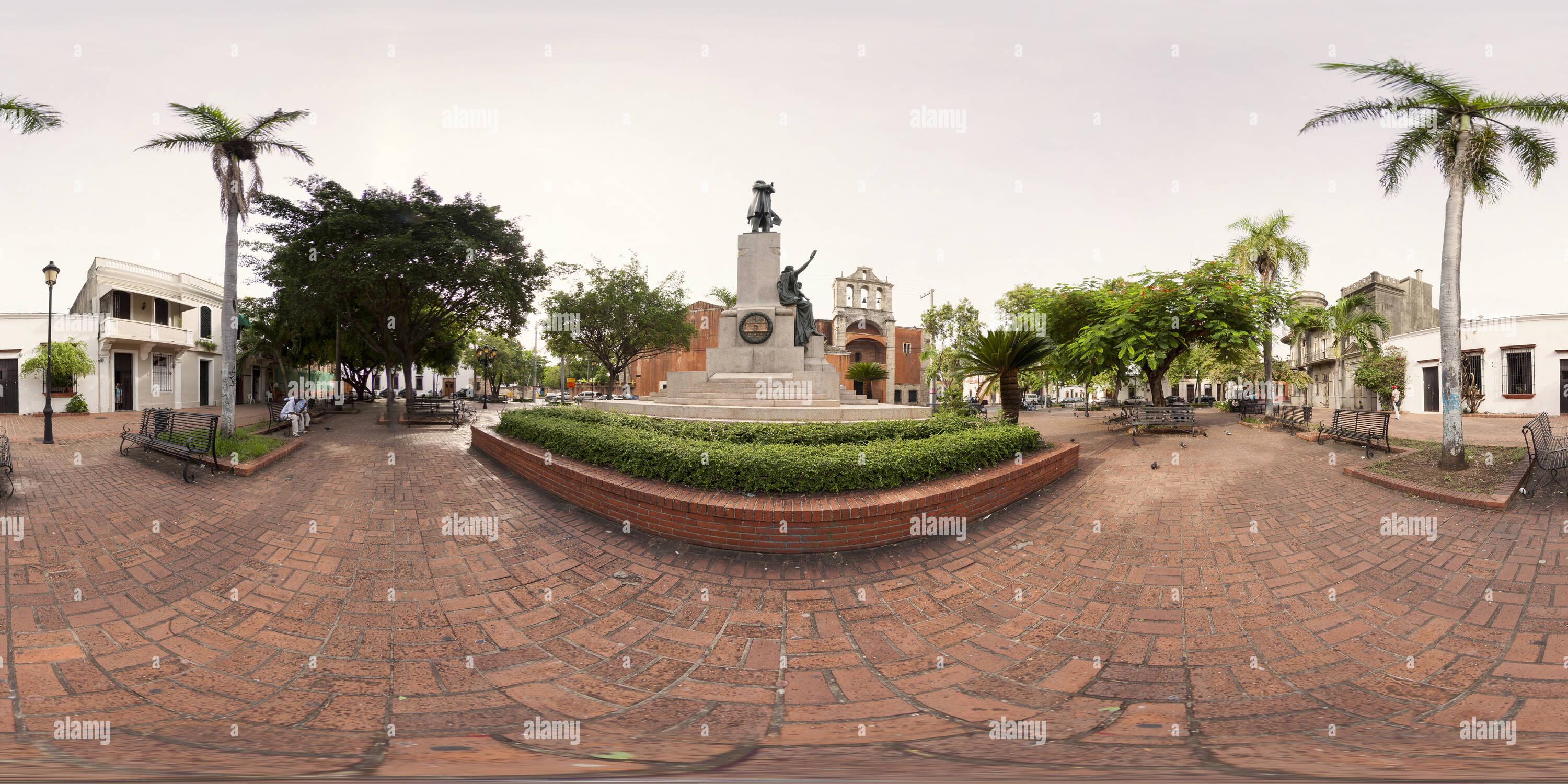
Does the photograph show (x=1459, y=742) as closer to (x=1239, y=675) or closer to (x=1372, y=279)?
(x=1239, y=675)

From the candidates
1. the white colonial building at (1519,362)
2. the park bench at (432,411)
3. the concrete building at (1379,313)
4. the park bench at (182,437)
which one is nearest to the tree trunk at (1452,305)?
the white colonial building at (1519,362)

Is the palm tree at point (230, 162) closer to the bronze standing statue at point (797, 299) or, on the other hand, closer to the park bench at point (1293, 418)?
the bronze standing statue at point (797, 299)

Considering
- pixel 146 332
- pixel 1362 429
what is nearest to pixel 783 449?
pixel 1362 429

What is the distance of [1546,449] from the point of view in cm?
723

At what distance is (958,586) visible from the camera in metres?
4.75

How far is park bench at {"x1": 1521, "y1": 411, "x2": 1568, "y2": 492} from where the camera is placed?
6805mm

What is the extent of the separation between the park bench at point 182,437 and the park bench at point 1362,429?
17.3 meters

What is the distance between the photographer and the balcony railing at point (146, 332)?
73.8 feet

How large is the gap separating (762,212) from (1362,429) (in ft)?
39.3

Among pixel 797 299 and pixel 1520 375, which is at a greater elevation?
pixel 797 299

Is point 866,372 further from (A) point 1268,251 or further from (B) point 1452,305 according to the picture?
(B) point 1452,305

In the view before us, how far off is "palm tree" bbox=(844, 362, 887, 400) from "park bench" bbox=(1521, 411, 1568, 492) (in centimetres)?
3419

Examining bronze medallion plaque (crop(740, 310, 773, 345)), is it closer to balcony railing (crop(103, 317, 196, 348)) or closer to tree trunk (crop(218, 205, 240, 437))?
tree trunk (crop(218, 205, 240, 437))

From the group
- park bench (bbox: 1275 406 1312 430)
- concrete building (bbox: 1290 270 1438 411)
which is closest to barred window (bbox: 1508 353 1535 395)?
concrete building (bbox: 1290 270 1438 411)
